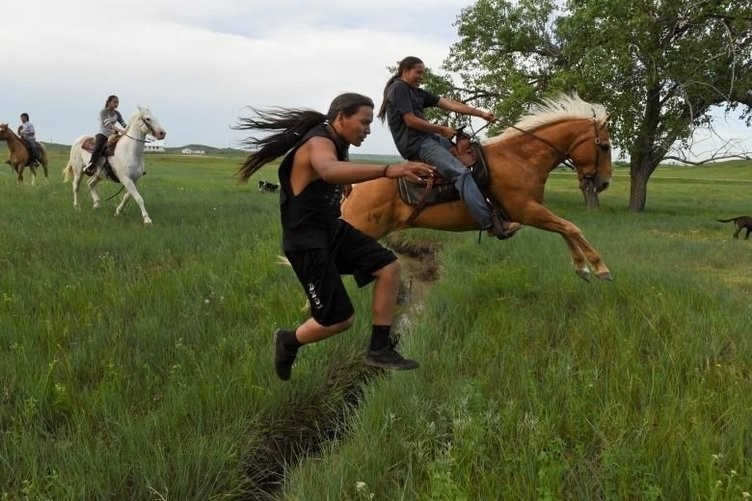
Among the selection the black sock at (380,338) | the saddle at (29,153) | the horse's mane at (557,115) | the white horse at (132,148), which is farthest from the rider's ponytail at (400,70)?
the saddle at (29,153)

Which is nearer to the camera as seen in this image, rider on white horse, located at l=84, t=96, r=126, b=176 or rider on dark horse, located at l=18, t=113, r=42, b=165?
rider on white horse, located at l=84, t=96, r=126, b=176

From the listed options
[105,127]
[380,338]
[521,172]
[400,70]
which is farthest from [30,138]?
[380,338]

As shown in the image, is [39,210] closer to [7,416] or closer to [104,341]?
[104,341]

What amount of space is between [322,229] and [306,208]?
0.65 feet

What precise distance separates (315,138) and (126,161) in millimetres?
9876

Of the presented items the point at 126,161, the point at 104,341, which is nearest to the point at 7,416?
the point at 104,341

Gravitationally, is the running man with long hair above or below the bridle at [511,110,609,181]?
below

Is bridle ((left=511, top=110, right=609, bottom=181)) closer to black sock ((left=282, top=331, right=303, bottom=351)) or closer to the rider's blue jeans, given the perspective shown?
the rider's blue jeans

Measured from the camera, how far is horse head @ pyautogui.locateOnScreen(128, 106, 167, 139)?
12.0 metres

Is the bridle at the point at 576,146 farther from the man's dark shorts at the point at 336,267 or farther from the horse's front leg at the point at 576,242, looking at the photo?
the man's dark shorts at the point at 336,267

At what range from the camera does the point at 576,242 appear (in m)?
6.11

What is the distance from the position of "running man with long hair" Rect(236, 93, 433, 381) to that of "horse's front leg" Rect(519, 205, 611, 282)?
280 centimetres

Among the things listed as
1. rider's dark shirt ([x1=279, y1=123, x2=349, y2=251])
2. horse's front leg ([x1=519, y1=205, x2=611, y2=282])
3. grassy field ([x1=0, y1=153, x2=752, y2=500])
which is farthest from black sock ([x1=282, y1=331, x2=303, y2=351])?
horse's front leg ([x1=519, y1=205, x2=611, y2=282])

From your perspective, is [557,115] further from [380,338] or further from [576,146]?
[380,338]
